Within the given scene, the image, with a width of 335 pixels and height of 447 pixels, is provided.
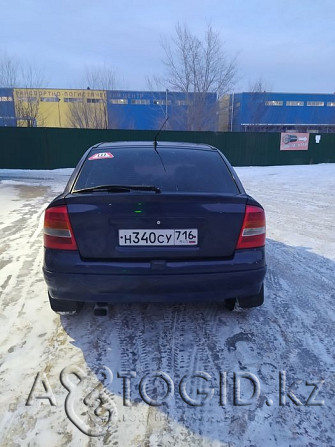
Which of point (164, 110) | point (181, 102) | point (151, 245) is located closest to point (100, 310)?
point (151, 245)

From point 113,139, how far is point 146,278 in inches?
673

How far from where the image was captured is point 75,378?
2.03m

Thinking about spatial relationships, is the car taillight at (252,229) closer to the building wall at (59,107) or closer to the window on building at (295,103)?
the building wall at (59,107)

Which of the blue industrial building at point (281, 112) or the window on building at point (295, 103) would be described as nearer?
the blue industrial building at point (281, 112)

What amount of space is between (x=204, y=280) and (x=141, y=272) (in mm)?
459

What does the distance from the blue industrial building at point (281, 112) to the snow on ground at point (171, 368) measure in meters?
45.1

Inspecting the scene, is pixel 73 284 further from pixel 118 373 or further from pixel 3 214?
pixel 3 214

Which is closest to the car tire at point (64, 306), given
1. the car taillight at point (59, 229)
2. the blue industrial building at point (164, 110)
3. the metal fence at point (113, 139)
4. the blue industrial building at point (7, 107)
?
the car taillight at point (59, 229)

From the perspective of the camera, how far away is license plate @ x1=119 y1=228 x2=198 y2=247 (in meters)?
2.21

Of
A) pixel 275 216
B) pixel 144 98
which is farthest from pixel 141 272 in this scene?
pixel 144 98

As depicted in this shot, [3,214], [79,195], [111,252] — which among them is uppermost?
[79,195]

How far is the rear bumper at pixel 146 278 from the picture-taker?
2.21m

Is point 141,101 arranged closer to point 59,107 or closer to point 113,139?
point 59,107

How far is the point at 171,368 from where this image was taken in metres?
2.13
